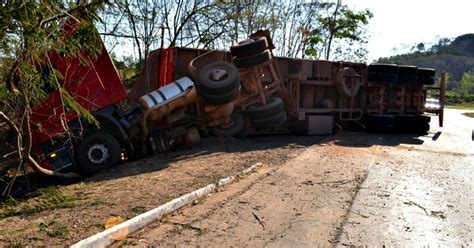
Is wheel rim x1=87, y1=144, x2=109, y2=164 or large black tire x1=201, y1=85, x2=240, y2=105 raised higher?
large black tire x1=201, y1=85, x2=240, y2=105

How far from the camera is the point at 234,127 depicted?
1167 centimetres

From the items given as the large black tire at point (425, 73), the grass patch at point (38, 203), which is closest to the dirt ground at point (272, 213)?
the grass patch at point (38, 203)

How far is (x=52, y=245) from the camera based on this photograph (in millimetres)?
4172

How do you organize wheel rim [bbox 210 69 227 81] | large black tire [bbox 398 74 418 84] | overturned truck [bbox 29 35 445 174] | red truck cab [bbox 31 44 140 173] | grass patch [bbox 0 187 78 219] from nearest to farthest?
1. grass patch [bbox 0 187 78 219]
2. red truck cab [bbox 31 44 140 173]
3. overturned truck [bbox 29 35 445 174]
4. wheel rim [bbox 210 69 227 81]
5. large black tire [bbox 398 74 418 84]

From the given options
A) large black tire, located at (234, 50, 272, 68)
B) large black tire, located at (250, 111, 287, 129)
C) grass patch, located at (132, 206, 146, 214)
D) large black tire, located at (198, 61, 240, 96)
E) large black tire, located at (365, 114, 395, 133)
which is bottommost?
large black tire, located at (365, 114, 395, 133)

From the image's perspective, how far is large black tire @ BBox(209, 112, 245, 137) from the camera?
454 inches

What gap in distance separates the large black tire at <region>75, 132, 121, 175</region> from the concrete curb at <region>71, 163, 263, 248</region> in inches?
115

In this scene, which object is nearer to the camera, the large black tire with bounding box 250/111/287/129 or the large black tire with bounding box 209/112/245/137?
the large black tire with bounding box 250/111/287/129

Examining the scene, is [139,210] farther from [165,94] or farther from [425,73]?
[425,73]

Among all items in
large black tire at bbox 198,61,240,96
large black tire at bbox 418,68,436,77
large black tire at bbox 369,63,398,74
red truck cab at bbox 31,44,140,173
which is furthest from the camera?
large black tire at bbox 418,68,436,77

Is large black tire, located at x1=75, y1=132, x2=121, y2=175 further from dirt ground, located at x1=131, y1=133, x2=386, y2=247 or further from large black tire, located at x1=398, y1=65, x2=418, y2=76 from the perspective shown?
large black tire, located at x1=398, y1=65, x2=418, y2=76

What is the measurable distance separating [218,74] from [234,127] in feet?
6.73

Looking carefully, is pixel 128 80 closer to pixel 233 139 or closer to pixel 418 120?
pixel 233 139

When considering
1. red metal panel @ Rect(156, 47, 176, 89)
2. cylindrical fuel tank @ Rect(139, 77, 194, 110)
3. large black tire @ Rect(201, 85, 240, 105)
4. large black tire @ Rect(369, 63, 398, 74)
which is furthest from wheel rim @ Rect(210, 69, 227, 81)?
large black tire @ Rect(369, 63, 398, 74)
